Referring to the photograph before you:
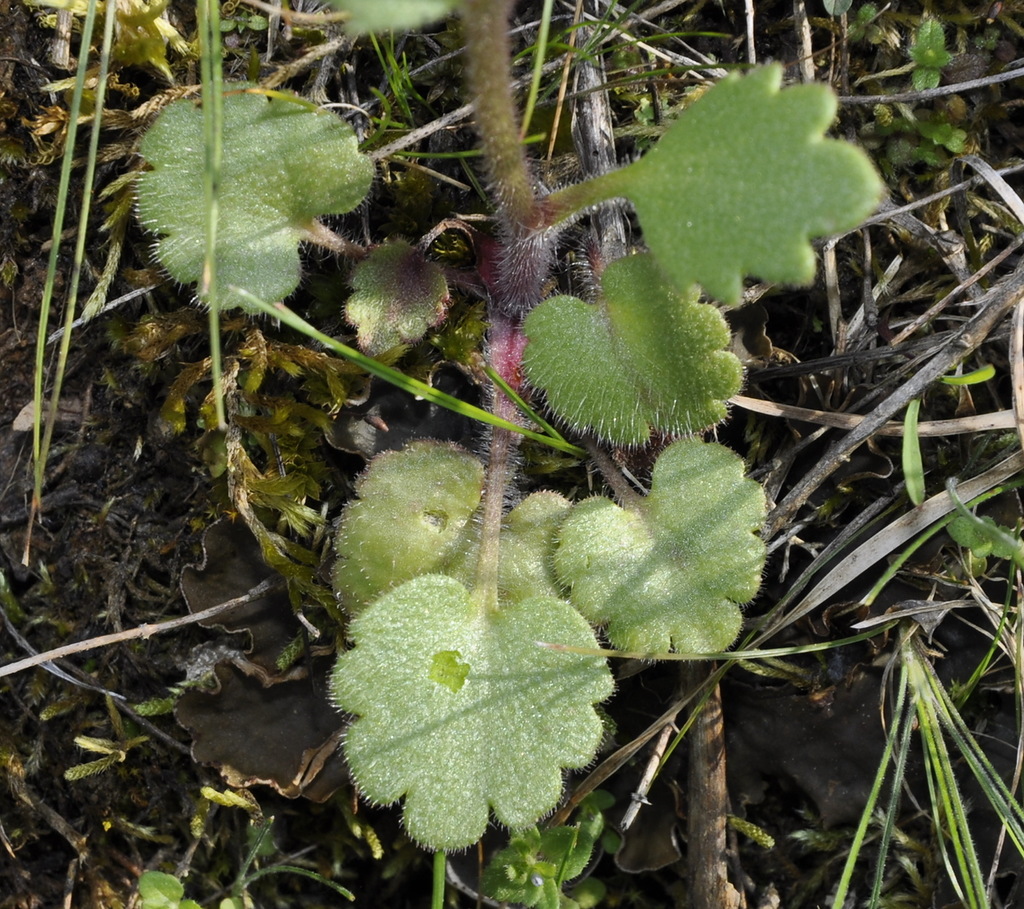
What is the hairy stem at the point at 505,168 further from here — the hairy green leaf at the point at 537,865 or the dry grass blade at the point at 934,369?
the hairy green leaf at the point at 537,865

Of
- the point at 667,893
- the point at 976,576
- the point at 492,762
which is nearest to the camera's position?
the point at 492,762

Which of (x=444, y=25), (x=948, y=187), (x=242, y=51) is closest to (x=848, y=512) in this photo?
(x=948, y=187)

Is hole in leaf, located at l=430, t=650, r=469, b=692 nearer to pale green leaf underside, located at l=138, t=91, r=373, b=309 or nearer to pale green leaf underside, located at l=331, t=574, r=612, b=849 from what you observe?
pale green leaf underside, located at l=331, t=574, r=612, b=849

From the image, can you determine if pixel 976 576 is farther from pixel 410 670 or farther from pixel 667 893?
pixel 410 670

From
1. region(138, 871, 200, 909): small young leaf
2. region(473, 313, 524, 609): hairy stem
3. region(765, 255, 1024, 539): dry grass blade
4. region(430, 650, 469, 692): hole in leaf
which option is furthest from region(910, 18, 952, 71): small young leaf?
region(138, 871, 200, 909): small young leaf

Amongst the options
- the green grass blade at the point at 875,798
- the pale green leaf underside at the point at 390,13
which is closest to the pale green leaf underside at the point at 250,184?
the pale green leaf underside at the point at 390,13

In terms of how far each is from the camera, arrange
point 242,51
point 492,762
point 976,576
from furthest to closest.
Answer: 1. point 242,51
2. point 976,576
3. point 492,762

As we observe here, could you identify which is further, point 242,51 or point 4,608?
point 4,608
